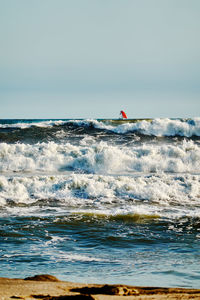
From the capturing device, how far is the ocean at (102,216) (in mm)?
4316

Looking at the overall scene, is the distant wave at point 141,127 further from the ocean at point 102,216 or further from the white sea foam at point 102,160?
the ocean at point 102,216

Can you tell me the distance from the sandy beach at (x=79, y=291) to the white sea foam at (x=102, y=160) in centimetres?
1047

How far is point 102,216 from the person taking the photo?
714 cm

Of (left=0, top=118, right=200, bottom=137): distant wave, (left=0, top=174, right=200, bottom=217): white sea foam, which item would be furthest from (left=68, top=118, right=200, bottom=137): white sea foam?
(left=0, top=174, right=200, bottom=217): white sea foam

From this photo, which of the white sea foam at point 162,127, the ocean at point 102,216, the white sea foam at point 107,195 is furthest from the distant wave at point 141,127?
the white sea foam at point 107,195

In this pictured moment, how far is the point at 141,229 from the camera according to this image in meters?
6.27

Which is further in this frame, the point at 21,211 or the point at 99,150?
the point at 99,150

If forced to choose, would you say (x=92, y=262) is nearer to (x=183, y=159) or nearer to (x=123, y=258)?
(x=123, y=258)

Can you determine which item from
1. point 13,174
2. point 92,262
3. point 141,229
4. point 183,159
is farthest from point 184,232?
point 183,159

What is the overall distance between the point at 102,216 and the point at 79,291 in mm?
3910

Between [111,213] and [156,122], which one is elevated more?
[156,122]

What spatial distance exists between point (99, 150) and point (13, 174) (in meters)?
3.85

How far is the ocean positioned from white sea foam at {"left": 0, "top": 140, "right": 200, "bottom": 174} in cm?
4

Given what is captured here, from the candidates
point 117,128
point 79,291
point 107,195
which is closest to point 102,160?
point 107,195
